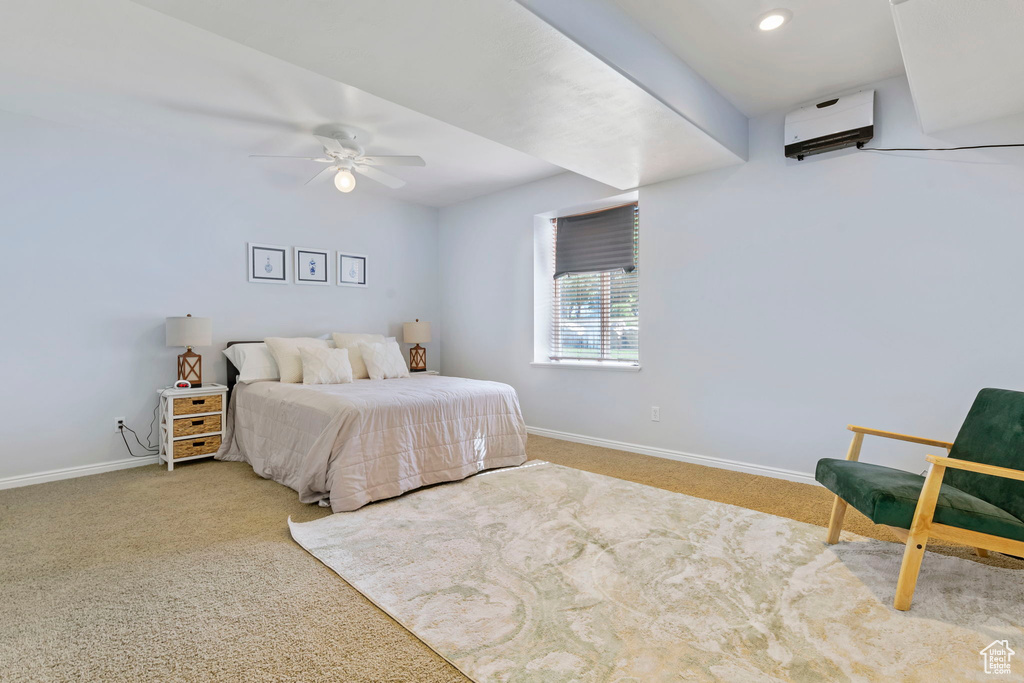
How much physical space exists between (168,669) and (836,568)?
255cm

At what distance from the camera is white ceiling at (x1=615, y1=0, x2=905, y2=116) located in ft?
7.41

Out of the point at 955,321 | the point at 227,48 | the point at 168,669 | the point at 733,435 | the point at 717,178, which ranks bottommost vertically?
the point at 168,669

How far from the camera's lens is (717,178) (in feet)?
11.8

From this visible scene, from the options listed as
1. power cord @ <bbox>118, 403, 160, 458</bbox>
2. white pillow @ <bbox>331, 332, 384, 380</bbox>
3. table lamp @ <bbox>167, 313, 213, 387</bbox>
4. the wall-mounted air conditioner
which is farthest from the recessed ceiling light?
power cord @ <bbox>118, 403, 160, 458</bbox>

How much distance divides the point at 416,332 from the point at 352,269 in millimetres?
948

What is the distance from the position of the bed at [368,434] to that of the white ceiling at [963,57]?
2.95m

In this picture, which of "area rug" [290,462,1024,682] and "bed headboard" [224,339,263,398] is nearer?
"area rug" [290,462,1024,682]

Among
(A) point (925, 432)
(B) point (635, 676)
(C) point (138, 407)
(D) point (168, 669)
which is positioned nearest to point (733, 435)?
(A) point (925, 432)

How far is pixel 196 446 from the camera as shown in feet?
12.4

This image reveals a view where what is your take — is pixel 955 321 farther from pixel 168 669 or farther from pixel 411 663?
pixel 168 669

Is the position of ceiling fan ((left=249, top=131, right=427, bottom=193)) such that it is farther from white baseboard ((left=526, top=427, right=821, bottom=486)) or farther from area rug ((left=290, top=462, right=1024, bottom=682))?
white baseboard ((left=526, top=427, right=821, bottom=486))

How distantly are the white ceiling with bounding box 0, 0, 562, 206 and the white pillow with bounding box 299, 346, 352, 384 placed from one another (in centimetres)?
168

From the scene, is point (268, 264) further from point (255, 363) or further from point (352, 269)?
point (255, 363)

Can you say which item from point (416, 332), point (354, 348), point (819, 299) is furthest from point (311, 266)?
point (819, 299)
